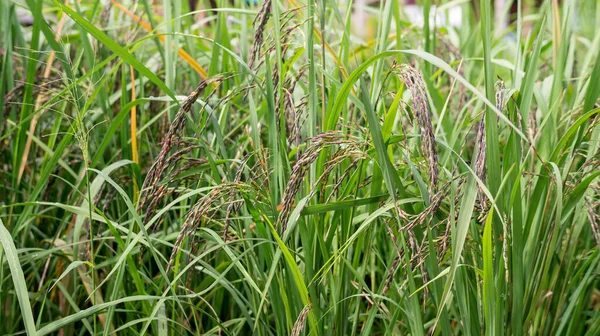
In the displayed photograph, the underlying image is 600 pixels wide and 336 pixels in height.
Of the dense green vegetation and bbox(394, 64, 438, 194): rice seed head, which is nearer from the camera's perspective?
bbox(394, 64, 438, 194): rice seed head

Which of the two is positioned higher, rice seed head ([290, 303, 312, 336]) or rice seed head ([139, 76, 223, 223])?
rice seed head ([139, 76, 223, 223])

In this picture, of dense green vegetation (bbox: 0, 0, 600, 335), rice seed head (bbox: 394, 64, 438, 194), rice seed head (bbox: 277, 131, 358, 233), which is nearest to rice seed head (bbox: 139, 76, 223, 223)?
dense green vegetation (bbox: 0, 0, 600, 335)

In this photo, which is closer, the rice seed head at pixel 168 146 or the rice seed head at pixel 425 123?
the rice seed head at pixel 425 123

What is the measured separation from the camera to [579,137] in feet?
3.87

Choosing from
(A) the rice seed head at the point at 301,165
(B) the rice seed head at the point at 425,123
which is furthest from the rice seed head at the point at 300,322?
(B) the rice seed head at the point at 425,123

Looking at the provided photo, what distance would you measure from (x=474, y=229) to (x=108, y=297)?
71 centimetres

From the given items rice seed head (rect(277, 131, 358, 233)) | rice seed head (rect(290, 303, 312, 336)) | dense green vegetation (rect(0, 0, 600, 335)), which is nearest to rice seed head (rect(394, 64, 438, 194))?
dense green vegetation (rect(0, 0, 600, 335))

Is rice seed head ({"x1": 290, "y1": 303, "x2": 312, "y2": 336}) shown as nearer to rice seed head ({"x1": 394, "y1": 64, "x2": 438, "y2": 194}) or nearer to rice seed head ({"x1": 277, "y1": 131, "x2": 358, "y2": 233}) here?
rice seed head ({"x1": 277, "y1": 131, "x2": 358, "y2": 233})

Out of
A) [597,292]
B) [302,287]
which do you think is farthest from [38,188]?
[597,292]

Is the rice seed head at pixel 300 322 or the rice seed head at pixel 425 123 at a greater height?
the rice seed head at pixel 425 123

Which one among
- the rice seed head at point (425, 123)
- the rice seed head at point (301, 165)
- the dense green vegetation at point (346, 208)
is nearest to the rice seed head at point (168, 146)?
the dense green vegetation at point (346, 208)

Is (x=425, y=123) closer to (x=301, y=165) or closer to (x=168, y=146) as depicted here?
(x=301, y=165)

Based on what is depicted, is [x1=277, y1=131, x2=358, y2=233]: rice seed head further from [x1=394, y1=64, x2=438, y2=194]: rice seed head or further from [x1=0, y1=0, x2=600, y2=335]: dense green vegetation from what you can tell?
[x1=394, y1=64, x2=438, y2=194]: rice seed head

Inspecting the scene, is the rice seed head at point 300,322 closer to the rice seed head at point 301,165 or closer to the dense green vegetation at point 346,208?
the dense green vegetation at point 346,208
